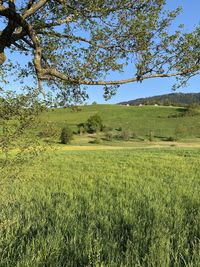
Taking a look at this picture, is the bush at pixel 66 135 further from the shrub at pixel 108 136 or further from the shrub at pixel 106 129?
the shrub at pixel 106 129

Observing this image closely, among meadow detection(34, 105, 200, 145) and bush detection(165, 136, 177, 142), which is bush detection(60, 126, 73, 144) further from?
bush detection(165, 136, 177, 142)

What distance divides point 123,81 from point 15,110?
1968mm

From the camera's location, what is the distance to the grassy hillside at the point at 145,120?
8712 centimetres

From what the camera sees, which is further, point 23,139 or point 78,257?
point 23,139

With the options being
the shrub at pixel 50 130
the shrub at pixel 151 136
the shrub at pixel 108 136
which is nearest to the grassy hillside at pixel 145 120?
the shrub at pixel 151 136

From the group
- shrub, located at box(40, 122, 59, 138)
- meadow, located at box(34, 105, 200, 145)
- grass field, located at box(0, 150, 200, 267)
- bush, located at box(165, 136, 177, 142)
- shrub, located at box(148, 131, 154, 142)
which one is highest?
shrub, located at box(40, 122, 59, 138)

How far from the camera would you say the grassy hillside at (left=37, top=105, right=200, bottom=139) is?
286 feet

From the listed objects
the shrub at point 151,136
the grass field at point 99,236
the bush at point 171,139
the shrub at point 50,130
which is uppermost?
the shrub at point 50,130

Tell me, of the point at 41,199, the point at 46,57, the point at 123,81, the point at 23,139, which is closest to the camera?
the point at 123,81

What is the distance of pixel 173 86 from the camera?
6.27m

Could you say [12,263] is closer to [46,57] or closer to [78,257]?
[78,257]

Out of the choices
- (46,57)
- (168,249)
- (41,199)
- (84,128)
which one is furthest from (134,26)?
(84,128)

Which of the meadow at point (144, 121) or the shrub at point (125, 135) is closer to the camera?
the shrub at point (125, 135)

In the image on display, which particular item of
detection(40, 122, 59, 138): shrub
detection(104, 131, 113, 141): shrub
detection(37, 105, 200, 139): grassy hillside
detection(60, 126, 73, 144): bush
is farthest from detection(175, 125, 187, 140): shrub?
detection(40, 122, 59, 138): shrub
